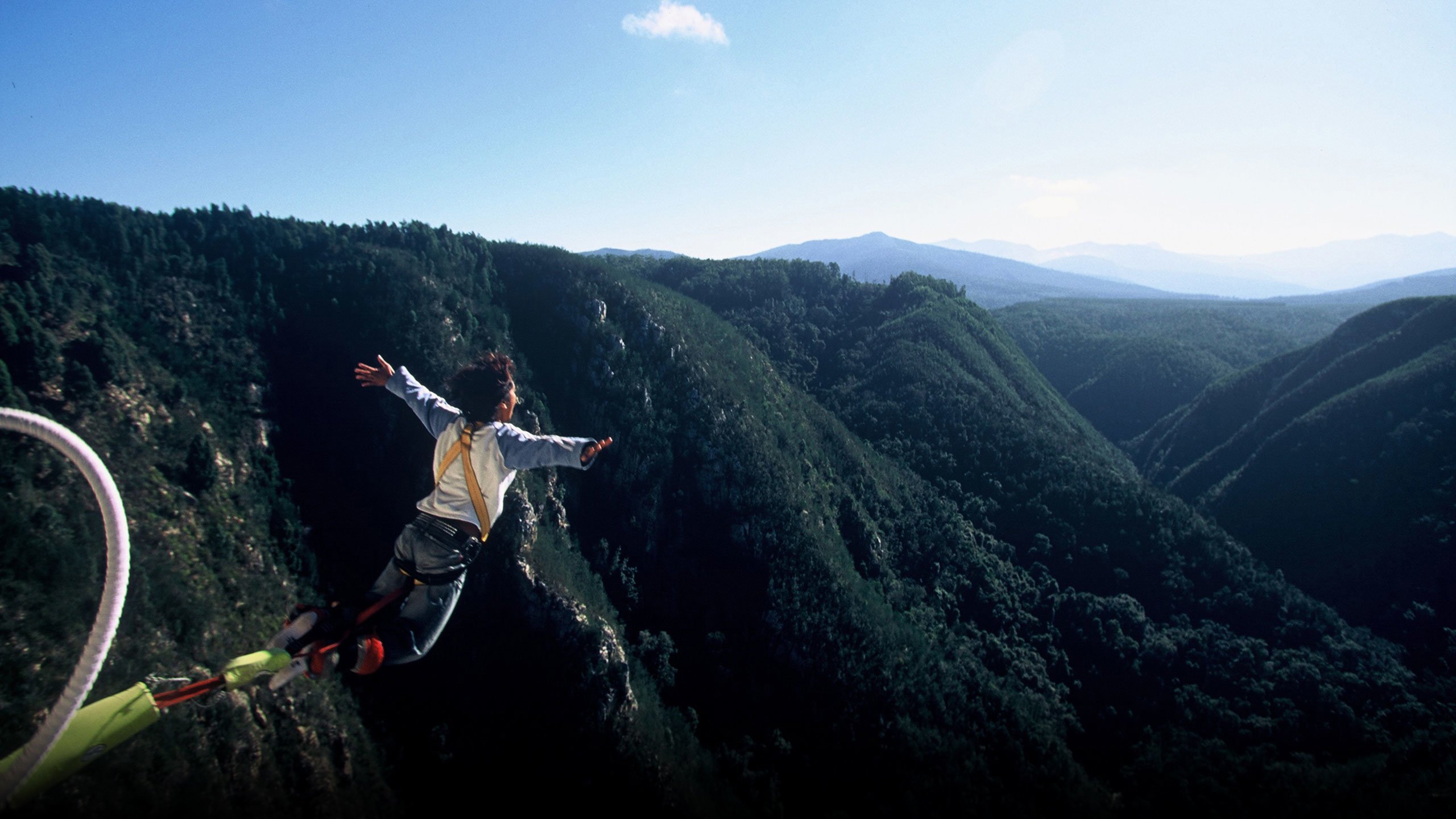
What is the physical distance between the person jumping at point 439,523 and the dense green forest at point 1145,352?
513 ft

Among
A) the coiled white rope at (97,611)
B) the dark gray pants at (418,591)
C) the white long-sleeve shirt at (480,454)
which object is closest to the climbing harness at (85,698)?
the coiled white rope at (97,611)

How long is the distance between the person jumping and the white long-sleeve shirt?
11 millimetres

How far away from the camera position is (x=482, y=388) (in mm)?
7066

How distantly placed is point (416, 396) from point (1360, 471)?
114488 mm

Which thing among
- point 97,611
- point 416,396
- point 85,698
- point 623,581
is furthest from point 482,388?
point 623,581

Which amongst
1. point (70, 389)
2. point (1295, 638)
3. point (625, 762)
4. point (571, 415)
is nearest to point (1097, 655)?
point (1295, 638)

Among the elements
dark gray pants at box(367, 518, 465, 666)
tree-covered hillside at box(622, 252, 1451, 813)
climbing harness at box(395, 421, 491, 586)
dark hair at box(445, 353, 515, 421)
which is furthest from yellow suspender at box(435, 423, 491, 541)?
tree-covered hillside at box(622, 252, 1451, 813)

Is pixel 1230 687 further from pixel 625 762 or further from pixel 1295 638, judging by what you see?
pixel 625 762

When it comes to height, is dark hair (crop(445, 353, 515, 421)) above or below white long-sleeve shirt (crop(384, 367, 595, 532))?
above

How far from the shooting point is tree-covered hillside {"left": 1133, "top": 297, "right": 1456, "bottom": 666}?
230ft

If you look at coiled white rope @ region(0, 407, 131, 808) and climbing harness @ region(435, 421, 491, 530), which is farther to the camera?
climbing harness @ region(435, 421, 491, 530)

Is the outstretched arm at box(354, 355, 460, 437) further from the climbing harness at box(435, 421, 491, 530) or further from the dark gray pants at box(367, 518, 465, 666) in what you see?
the dark gray pants at box(367, 518, 465, 666)

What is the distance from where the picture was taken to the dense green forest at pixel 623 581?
135 feet

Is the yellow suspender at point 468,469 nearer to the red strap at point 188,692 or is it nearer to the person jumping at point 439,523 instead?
the person jumping at point 439,523
